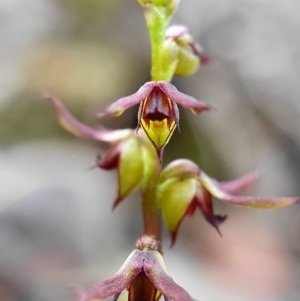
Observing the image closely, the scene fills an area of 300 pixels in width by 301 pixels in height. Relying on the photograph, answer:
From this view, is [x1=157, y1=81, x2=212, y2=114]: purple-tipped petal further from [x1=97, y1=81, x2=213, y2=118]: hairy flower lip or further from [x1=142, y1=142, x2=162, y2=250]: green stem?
[x1=142, y1=142, x2=162, y2=250]: green stem

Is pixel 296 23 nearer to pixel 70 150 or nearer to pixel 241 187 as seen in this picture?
pixel 70 150

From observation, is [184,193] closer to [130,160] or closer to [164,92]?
[130,160]

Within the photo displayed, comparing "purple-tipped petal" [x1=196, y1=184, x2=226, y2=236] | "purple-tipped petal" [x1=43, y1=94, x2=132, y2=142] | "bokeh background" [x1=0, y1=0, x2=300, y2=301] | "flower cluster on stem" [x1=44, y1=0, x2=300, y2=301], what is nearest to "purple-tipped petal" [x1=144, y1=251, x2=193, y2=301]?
"flower cluster on stem" [x1=44, y1=0, x2=300, y2=301]

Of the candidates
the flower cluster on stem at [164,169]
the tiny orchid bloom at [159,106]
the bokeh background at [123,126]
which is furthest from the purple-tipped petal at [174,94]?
the bokeh background at [123,126]

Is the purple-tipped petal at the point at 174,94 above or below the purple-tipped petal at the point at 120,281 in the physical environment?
above

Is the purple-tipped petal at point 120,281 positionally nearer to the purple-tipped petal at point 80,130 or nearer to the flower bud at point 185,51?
the purple-tipped petal at point 80,130

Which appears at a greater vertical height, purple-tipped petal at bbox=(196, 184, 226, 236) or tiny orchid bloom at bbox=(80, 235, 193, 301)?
tiny orchid bloom at bbox=(80, 235, 193, 301)
